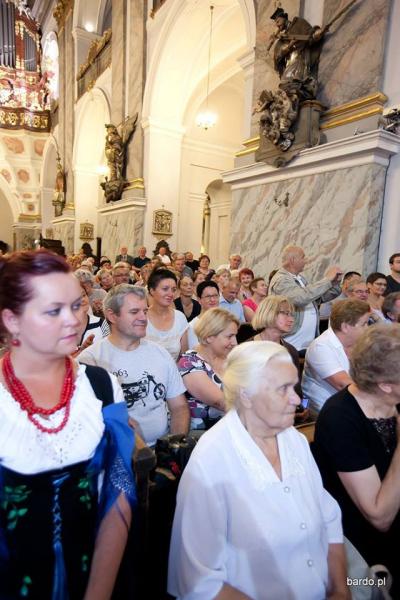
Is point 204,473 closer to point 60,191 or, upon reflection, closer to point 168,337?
point 168,337

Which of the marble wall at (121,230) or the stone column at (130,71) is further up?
the stone column at (130,71)

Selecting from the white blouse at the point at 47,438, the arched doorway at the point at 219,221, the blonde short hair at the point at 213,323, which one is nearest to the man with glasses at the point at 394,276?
the blonde short hair at the point at 213,323

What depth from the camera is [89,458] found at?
1.11 metres

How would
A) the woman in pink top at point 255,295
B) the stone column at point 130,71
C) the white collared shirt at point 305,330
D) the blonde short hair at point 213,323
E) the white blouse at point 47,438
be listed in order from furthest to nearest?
1. the stone column at point 130,71
2. the woman in pink top at point 255,295
3. the white collared shirt at point 305,330
4. the blonde short hair at point 213,323
5. the white blouse at point 47,438

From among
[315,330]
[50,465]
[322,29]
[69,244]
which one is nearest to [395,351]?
[50,465]

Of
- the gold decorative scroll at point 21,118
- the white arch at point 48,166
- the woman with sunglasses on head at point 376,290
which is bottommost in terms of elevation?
the woman with sunglasses on head at point 376,290

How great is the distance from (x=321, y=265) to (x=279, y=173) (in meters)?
1.65

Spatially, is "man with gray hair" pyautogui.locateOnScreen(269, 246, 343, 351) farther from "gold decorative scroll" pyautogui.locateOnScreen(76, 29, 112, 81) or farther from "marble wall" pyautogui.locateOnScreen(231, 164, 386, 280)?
"gold decorative scroll" pyautogui.locateOnScreen(76, 29, 112, 81)

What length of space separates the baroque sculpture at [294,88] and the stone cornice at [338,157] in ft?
0.61

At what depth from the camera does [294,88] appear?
16.7 feet

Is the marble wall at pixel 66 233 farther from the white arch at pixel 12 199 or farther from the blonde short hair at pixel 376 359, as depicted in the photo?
the blonde short hair at pixel 376 359

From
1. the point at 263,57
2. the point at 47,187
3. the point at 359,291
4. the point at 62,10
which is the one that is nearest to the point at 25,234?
the point at 47,187

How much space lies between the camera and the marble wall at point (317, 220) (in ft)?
15.2

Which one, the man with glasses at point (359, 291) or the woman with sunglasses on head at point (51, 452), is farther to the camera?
the man with glasses at point (359, 291)
